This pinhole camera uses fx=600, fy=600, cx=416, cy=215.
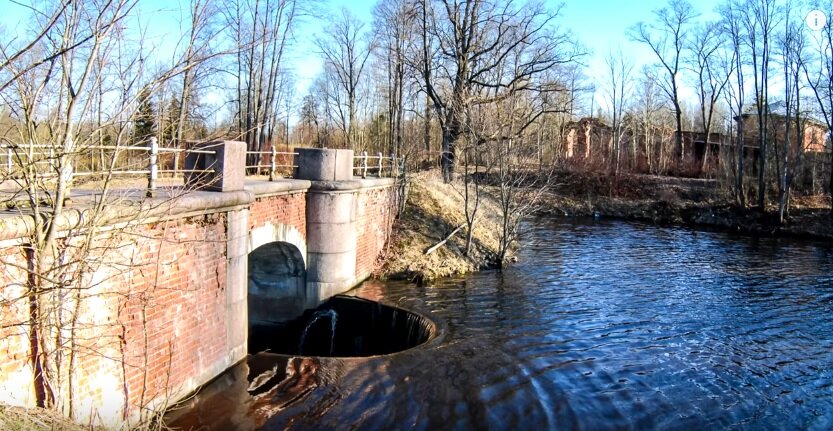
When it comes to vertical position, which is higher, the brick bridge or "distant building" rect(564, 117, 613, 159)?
"distant building" rect(564, 117, 613, 159)

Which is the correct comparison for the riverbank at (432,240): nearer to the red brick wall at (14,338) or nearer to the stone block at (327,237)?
the stone block at (327,237)

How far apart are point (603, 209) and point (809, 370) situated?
25.9 meters

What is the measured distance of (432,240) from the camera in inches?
712

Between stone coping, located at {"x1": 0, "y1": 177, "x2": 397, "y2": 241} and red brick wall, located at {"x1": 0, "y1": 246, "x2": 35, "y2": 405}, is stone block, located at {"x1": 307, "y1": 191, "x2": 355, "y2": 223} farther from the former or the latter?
red brick wall, located at {"x1": 0, "y1": 246, "x2": 35, "y2": 405}

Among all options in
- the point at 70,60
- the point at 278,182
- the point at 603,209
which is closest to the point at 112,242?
the point at 70,60

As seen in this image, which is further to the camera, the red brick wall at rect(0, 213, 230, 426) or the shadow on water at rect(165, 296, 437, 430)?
the shadow on water at rect(165, 296, 437, 430)

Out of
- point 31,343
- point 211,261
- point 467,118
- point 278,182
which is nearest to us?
point 31,343

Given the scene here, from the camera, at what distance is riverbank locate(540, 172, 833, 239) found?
27875 millimetres

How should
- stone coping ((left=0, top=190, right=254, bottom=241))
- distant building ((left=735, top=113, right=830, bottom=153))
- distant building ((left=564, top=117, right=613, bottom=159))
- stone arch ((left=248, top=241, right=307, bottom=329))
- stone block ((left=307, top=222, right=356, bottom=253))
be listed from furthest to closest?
distant building ((left=564, top=117, right=613, bottom=159)) → distant building ((left=735, top=113, right=830, bottom=153)) → stone block ((left=307, top=222, right=356, bottom=253)) → stone arch ((left=248, top=241, right=307, bottom=329)) → stone coping ((left=0, top=190, right=254, bottom=241))

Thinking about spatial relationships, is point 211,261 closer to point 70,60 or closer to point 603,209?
point 70,60

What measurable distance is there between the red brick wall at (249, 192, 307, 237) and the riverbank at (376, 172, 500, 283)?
3.93 metres

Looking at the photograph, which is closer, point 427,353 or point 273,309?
point 427,353

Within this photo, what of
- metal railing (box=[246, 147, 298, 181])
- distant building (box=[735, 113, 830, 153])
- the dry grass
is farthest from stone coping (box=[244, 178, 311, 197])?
distant building (box=[735, 113, 830, 153])

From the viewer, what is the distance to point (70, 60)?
16.4ft
